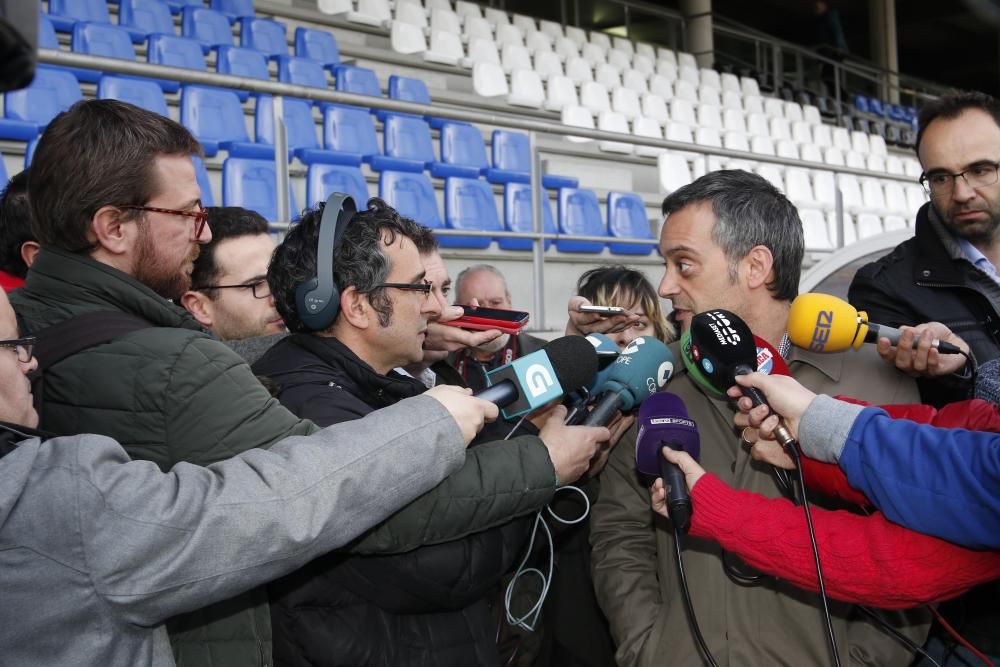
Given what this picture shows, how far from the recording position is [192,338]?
145 centimetres

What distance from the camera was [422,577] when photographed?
5.16ft

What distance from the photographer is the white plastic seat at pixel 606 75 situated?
37.8ft

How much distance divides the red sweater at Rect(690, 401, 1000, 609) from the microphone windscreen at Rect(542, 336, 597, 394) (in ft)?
1.00

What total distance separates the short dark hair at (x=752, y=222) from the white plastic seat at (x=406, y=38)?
7936mm

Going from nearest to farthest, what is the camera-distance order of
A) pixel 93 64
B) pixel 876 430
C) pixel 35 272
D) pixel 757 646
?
pixel 876 430, pixel 35 272, pixel 757 646, pixel 93 64

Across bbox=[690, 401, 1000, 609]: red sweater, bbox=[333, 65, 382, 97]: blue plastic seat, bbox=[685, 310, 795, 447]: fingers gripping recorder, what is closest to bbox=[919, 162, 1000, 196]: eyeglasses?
bbox=[690, 401, 1000, 609]: red sweater

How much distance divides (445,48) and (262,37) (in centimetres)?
238

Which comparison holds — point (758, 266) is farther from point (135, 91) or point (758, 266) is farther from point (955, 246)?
point (135, 91)

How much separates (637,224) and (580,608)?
6.33 metres

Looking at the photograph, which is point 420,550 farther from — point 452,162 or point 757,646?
point 452,162

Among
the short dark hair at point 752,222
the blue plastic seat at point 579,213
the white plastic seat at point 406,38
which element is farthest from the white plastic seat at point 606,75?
the short dark hair at point 752,222

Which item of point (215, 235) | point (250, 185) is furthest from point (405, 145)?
point (215, 235)

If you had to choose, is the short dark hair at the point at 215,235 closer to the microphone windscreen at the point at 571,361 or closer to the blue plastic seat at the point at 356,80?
the microphone windscreen at the point at 571,361

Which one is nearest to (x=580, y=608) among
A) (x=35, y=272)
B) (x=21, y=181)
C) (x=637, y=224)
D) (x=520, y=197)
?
(x=35, y=272)
